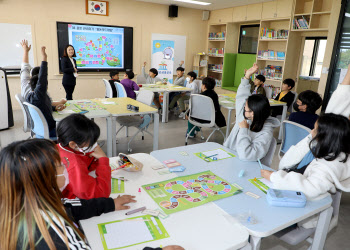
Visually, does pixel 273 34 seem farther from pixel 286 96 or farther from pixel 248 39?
pixel 286 96

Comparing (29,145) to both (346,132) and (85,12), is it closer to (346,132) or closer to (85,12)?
(346,132)

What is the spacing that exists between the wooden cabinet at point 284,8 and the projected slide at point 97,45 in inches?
158

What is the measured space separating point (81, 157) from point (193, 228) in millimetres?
730

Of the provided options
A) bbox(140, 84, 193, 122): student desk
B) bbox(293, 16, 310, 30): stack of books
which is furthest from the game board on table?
bbox(293, 16, 310, 30): stack of books

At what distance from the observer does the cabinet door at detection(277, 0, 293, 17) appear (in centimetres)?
596

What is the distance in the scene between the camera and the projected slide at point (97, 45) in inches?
259

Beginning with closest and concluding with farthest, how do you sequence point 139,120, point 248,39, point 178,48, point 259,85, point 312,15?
point 139,120
point 259,85
point 312,15
point 248,39
point 178,48

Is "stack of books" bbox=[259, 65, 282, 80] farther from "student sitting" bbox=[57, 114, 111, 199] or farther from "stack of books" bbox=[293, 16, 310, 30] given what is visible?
"student sitting" bbox=[57, 114, 111, 199]

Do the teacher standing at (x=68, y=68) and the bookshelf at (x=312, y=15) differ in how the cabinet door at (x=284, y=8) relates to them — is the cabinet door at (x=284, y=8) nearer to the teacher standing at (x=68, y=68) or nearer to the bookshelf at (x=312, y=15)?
the bookshelf at (x=312, y=15)

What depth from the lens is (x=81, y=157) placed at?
1.45m

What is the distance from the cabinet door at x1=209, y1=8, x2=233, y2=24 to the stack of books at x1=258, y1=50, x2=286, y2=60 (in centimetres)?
153

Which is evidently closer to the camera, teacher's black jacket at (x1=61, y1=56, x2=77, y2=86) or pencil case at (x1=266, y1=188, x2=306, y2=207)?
pencil case at (x1=266, y1=188, x2=306, y2=207)

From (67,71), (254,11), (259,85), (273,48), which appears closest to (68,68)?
(67,71)

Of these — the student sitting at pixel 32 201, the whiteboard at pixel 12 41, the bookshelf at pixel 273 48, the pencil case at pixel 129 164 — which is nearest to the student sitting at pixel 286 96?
the bookshelf at pixel 273 48
